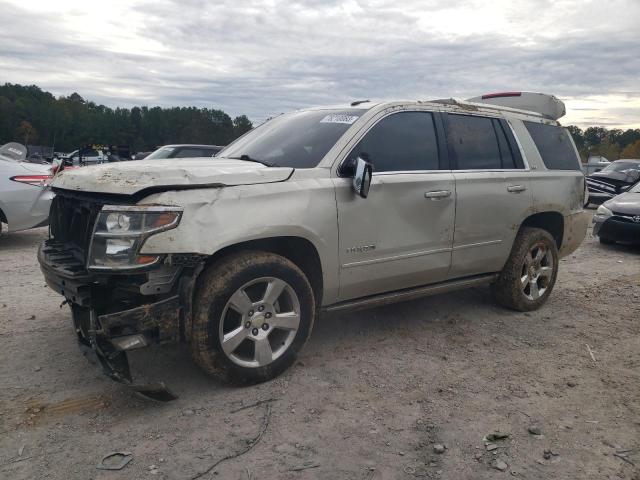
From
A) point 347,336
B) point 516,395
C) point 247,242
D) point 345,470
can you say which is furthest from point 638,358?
point 247,242

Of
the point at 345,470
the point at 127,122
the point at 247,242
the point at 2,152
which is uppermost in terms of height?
the point at 127,122

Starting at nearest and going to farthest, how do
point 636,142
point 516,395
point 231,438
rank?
point 231,438 < point 516,395 < point 636,142

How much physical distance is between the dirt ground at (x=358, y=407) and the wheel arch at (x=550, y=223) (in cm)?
100

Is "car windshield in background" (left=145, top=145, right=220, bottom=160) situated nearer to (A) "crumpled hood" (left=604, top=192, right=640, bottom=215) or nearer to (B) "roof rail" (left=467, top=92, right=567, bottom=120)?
(B) "roof rail" (left=467, top=92, right=567, bottom=120)

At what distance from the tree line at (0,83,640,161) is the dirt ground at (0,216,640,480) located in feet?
261

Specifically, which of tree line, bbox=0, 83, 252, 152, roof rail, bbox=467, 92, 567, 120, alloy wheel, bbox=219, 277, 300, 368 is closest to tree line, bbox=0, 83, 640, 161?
tree line, bbox=0, 83, 252, 152

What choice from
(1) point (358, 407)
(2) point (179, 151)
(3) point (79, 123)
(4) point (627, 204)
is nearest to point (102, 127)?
(3) point (79, 123)

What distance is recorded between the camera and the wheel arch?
5.42m

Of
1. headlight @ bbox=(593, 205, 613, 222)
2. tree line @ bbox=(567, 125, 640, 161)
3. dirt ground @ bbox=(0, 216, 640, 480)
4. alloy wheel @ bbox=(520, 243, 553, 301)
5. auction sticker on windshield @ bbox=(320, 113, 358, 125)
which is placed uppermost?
tree line @ bbox=(567, 125, 640, 161)

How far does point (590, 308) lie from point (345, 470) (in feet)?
13.0

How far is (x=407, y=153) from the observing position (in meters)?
4.29

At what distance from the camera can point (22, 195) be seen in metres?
7.53

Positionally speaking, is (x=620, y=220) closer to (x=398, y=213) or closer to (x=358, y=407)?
(x=398, y=213)

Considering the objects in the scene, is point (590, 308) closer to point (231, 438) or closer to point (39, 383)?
point (231, 438)
